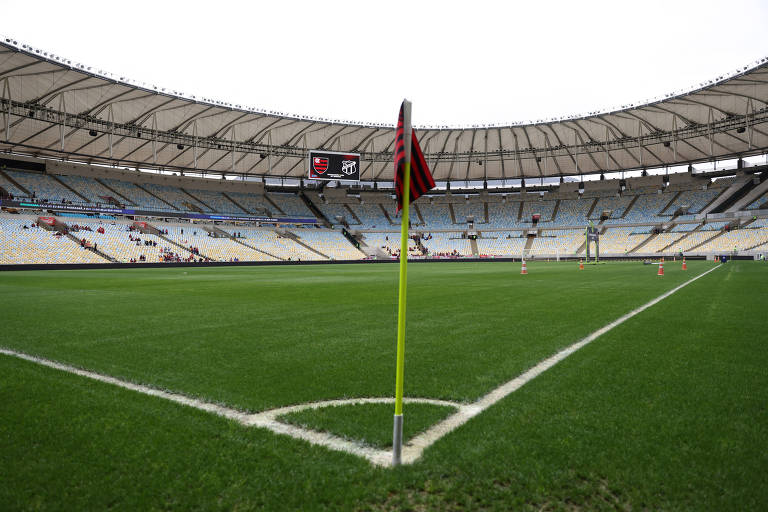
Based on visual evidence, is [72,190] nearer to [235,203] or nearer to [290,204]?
[235,203]

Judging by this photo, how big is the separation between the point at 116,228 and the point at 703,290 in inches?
2038

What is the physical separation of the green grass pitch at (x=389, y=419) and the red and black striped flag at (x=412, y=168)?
1.62 meters

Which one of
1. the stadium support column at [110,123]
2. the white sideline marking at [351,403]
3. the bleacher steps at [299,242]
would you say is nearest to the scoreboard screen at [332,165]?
the bleacher steps at [299,242]

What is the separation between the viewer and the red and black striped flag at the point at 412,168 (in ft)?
8.88

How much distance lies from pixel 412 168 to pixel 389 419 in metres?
1.83

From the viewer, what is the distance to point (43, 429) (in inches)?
116

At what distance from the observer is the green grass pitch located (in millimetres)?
2205

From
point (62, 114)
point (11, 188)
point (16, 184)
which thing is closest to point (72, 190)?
point (16, 184)

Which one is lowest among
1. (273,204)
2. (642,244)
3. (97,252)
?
(97,252)

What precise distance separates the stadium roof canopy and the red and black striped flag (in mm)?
40360

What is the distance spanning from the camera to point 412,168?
283 cm

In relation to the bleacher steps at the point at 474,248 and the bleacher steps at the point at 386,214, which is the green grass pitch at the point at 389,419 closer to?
the bleacher steps at the point at 474,248

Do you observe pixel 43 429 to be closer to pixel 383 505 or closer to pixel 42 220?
pixel 383 505

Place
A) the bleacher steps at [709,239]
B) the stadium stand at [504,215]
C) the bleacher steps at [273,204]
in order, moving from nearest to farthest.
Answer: the bleacher steps at [709,239] → the bleacher steps at [273,204] → the stadium stand at [504,215]
